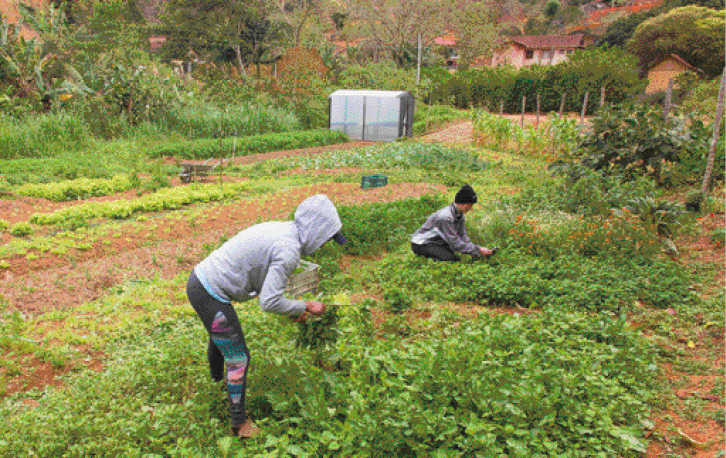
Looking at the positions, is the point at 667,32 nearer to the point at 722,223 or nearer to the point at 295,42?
the point at 295,42

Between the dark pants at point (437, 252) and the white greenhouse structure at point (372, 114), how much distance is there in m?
15.6

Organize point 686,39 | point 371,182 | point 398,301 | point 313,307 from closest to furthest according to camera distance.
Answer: point 313,307, point 398,301, point 371,182, point 686,39

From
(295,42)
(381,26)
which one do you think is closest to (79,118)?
(295,42)

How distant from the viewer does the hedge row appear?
15859mm

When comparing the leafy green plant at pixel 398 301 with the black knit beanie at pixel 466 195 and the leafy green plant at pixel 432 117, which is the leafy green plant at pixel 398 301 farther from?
the leafy green plant at pixel 432 117

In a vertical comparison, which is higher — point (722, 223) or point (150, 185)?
point (722, 223)

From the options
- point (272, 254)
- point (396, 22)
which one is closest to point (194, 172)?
point (272, 254)

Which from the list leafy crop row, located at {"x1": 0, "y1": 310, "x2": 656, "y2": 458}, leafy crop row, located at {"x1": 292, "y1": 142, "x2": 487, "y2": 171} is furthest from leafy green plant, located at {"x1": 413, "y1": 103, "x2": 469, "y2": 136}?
leafy crop row, located at {"x1": 0, "y1": 310, "x2": 656, "y2": 458}

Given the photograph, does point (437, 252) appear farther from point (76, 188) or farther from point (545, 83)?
point (545, 83)

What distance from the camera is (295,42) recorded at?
110 feet

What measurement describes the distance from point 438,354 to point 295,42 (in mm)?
32855

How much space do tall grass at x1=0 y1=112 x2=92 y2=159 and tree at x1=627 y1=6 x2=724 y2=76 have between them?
109ft

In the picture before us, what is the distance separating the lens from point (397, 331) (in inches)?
196

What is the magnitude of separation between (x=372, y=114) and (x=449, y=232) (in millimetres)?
16182
